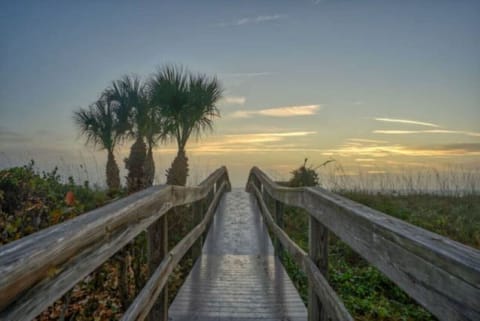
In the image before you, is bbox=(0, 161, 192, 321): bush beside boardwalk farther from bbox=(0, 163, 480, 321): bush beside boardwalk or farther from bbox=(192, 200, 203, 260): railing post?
bbox=(192, 200, 203, 260): railing post

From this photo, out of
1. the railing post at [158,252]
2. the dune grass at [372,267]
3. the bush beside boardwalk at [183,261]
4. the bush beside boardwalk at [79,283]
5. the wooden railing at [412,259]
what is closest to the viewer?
the wooden railing at [412,259]

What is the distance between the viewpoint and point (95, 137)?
2141cm

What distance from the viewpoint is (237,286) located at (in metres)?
4.49

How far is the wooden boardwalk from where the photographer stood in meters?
3.70

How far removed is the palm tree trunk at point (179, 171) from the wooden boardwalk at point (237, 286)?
305 inches

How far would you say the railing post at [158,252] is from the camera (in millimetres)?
2930

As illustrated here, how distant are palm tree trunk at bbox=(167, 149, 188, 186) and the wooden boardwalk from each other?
7.74 m

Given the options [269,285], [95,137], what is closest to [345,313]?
[269,285]

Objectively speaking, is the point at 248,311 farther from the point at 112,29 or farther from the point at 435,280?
the point at 112,29

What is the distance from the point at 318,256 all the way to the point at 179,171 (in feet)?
41.6

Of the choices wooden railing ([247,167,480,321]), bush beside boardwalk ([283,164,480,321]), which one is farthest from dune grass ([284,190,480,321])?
wooden railing ([247,167,480,321])

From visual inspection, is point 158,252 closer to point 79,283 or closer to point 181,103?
point 79,283

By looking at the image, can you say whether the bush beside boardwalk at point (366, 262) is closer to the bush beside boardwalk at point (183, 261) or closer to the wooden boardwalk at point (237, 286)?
the bush beside boardwalk at point (183, 261)

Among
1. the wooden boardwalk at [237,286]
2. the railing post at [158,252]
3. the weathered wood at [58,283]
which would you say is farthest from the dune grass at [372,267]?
the weathered wood at [58,283]
